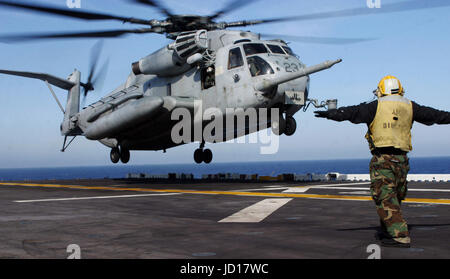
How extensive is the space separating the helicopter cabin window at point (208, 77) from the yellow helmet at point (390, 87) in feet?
46.1

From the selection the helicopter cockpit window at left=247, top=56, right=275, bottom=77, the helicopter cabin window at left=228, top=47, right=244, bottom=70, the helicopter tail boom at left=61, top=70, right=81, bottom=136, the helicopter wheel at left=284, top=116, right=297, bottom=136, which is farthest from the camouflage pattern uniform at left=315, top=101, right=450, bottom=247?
the helicopter tail boom at left=61, top=70, right=81, bottom=136

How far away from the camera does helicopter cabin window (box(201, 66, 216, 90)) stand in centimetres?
2019

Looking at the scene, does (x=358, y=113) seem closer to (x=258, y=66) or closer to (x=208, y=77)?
(x=258, y=66)

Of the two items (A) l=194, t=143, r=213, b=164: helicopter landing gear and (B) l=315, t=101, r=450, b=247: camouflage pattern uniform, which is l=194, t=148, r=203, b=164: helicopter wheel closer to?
(A) l=194, t=143, r=213, b=164: helicopter landing gear

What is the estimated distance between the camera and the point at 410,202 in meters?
11.7

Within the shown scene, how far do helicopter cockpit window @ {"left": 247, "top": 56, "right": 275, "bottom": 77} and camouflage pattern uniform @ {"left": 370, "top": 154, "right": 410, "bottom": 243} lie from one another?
1220 cm

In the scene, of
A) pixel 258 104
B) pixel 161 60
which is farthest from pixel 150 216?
pixel 161 60

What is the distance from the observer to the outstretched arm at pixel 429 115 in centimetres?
625

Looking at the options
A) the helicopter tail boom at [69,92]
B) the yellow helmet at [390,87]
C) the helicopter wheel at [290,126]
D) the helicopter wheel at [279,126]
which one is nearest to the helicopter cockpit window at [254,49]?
the helicopter wheel at [279,126]

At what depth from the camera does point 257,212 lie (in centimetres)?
1015

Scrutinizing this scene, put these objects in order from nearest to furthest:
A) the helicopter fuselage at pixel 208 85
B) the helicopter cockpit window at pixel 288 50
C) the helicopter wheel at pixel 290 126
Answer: the helicopter fuselage at pixel 208 85
the helicopter wheel at pixel 290 126
the helicopter cockpit window at pixel 288 50

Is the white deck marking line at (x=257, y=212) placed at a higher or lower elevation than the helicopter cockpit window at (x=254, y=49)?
lower

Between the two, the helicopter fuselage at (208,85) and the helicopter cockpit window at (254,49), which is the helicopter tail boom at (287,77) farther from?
the helicopter cockpit window at (254,49)
